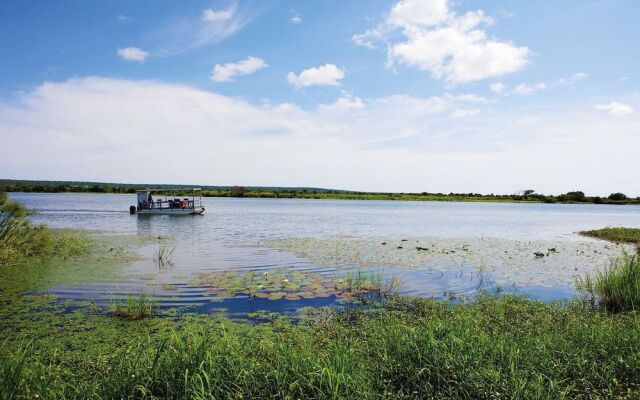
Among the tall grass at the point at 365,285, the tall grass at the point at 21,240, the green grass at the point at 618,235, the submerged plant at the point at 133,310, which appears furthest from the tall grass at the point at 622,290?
the green grass at the point at 618,235

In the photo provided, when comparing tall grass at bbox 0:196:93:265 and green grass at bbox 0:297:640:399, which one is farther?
tall grass at bbox 0:196:93:265

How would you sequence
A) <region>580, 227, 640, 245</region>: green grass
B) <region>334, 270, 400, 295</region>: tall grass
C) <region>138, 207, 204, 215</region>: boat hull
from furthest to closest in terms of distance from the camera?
<region>138, 207, 204, 215</region>: boat hull
<region>580, 227, 640, 245</region>: green grass
<region>334, 270, 400, 295</region>: tall grass

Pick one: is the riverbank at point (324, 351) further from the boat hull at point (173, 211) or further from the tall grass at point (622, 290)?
the boat hull at point (173, 211)

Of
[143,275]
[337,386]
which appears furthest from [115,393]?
[143,275]

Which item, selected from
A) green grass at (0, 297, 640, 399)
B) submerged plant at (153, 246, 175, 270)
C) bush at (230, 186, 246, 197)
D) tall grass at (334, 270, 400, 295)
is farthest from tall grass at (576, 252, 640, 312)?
bush at (230, 186, 246, 197)

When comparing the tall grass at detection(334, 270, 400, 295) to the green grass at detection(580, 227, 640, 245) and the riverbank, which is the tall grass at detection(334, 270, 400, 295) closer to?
the riverbank

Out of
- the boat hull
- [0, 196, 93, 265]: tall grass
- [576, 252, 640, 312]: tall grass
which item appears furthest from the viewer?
the boat hull

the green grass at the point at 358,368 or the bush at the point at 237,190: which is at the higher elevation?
the bush at the point at 237,190

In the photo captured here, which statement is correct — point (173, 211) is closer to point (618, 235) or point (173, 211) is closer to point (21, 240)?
point (21, 240)

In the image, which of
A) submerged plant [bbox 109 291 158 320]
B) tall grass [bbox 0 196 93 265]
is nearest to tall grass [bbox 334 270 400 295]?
submerged plant [bbox 109 291 158 320]

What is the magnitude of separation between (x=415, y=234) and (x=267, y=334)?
83.6 feet

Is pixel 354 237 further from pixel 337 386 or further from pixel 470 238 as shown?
pixel 337 386

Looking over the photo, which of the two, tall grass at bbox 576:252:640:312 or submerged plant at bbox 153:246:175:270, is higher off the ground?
tall grass at bbox 576:252:640:312

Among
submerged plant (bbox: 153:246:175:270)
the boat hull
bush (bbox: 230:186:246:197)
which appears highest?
bush (bbox: 230:186:246:197)
